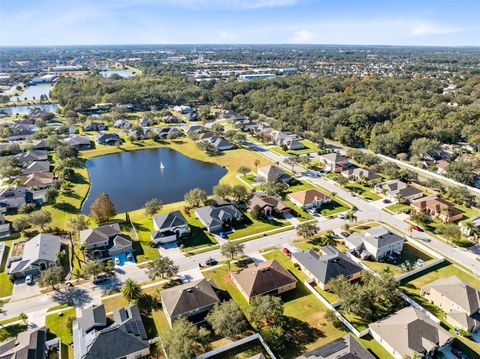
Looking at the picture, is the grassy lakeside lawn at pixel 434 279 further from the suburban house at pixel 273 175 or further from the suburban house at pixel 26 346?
the suburban house at pixel 26 346

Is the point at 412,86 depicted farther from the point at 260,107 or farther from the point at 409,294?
the point at 409,294

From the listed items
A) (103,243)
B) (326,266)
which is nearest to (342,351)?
(326,266)

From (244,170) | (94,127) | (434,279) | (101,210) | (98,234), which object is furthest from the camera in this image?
(94,127)

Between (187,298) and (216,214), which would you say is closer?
(187,298)

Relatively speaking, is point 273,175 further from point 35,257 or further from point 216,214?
point 35,257

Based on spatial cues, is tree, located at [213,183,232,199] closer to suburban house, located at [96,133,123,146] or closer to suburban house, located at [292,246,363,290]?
suburban house, located at [292,246,363,290]

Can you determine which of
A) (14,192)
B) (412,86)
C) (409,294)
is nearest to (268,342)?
(409,294)

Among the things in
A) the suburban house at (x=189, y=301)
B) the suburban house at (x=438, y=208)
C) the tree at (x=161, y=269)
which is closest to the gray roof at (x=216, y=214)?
the tree at (x=161, y=269)

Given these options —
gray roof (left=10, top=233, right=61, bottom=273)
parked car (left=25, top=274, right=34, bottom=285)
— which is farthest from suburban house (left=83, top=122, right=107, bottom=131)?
parked car (left=25, top=274, right=34, bottom=285)
